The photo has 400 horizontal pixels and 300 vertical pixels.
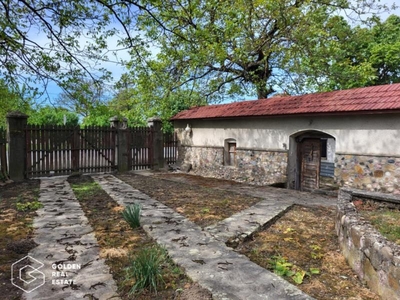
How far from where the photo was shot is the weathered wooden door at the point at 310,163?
9547 mm

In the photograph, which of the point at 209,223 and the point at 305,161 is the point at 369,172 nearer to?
the point at 305,161

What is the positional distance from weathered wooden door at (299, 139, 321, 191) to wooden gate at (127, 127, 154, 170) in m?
6.90

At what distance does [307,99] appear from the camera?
945 cm

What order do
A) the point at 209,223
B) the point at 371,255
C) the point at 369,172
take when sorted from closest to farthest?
the point at 371,255 → the point at 209,223 → the point at 369,172

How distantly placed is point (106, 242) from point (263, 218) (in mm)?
2834

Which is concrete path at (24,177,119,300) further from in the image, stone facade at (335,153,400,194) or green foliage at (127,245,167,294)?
stone facade at (335,153,400,194)

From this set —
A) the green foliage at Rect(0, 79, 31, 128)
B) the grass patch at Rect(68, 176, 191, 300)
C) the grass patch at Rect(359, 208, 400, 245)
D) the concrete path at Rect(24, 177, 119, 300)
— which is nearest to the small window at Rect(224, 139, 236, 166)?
the grass patch at Rect(68, 176, 191, 300)

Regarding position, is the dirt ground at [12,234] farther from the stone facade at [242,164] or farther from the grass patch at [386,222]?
the stone facade at [242,164]

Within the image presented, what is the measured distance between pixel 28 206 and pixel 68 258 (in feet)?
10.4

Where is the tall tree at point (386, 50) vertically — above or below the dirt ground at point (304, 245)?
above

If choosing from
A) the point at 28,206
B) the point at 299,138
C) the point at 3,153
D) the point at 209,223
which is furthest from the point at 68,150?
the point at 299,138

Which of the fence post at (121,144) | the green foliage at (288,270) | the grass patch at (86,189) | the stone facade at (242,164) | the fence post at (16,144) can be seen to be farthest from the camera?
the fence post at (121,144)

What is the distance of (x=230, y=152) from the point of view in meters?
12.3

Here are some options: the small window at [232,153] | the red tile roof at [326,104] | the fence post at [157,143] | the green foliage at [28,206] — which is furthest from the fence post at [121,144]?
the green foliage at [28,206]
